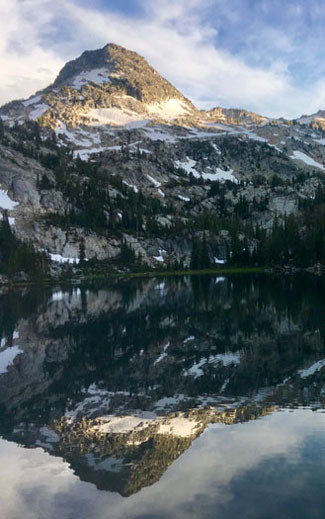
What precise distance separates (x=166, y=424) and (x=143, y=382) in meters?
7.60

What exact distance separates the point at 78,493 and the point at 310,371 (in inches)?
663

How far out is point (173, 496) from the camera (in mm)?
12672

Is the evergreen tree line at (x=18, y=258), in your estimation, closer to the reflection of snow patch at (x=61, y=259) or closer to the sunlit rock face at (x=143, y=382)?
the reflection of snow patch at (x=61, y=259)

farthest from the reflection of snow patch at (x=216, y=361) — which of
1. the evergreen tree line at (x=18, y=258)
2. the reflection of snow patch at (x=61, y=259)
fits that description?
the reflection of snow patch at (x=61, y=259)

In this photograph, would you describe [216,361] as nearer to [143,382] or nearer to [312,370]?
[143,382]

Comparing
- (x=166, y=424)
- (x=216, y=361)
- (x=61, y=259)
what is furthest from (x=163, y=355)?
(x=61, y=259)

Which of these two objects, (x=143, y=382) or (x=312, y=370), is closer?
(x=312, y=370)

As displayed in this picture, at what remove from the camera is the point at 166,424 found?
737 inches

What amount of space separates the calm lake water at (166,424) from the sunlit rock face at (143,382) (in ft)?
0.28

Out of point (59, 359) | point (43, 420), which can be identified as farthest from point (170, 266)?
point (43, 420)

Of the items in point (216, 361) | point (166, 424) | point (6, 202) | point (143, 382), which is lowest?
point (143, 382)

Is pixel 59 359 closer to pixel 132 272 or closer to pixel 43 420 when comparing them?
pixel 43 420

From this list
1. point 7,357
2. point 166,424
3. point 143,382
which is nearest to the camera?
point 166,424

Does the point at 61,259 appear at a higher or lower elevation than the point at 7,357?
higher
